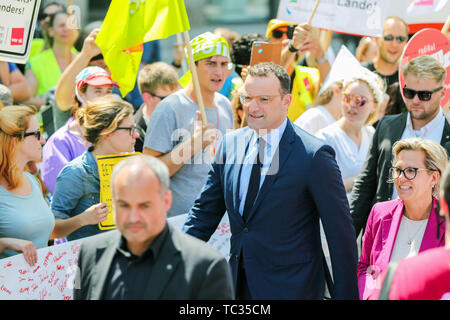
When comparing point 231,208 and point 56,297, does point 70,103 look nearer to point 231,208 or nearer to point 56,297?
point 56,297

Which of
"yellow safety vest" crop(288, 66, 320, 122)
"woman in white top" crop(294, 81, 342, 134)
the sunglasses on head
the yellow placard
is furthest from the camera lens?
"yellow safety vest" crop(288, 66, 320, 122)

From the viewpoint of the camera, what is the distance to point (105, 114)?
5.09m

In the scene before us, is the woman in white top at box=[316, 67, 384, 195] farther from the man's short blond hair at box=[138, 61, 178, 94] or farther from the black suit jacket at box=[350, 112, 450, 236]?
the man's short blond hair at box=[138, 61, 178, 94]

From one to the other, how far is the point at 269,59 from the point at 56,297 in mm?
2640

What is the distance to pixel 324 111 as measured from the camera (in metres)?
6.98

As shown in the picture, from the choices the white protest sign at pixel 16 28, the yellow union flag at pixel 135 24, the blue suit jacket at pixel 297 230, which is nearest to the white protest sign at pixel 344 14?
the yellow union flag at pixel 135 24

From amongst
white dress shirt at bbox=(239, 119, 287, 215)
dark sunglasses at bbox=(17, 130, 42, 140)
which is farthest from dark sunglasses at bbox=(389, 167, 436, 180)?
dark sunglasses at bbox=(17, 130, 42, 140)

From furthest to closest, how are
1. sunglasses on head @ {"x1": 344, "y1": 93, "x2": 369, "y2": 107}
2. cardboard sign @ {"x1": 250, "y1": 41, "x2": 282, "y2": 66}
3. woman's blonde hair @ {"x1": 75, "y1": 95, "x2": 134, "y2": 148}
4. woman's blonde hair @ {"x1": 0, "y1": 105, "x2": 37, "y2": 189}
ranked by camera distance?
sunglasses on head @ {"x1": 344, "y1": 93, "x2": 369, "y2": 107} → cardboard sign @ {"x1": 250, "y1": 41, "x2": 282, "y2": 66} → woman's blonde hair @ {"x1": 75, "y1": 95, "x2": 134, "y2": 148} → woman's blonde hair @ {"x1": 0, "y1": 105, "x2": 37, "y2": 189}

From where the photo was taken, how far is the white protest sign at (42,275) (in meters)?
4.35

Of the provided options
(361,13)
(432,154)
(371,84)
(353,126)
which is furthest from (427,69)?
(361,13)

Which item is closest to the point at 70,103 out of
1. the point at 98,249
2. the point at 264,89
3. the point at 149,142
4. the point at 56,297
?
the point at 149,142

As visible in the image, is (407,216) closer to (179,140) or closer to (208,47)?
(179,140)

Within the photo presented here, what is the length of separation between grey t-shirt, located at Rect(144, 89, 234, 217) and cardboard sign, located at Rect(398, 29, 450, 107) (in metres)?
2.02

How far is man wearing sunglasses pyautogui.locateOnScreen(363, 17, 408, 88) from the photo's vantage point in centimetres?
816
